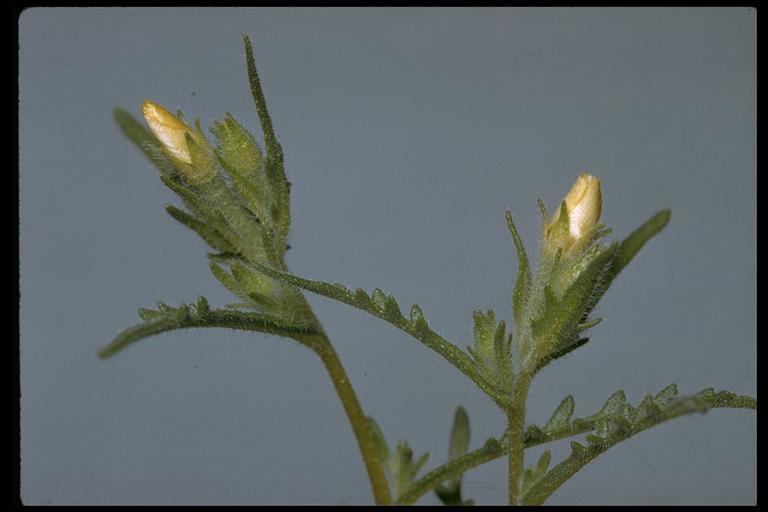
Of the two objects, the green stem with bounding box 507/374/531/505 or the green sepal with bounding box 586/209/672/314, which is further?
the green stem with bounding box 507/374/531/505

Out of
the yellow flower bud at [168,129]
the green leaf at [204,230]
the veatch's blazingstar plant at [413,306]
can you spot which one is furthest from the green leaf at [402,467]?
the yellow flower bud at [168,129]

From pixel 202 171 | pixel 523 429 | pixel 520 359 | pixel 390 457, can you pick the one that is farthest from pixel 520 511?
pixel 202 171

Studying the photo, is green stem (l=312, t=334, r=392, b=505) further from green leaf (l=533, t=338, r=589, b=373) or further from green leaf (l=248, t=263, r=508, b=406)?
green leaf (l=533, t=338, r=589, b=373)

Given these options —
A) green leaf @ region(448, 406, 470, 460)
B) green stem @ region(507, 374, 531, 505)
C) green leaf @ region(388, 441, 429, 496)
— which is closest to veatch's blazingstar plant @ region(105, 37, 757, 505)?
green stem @ region(507, 374, 531, 505)

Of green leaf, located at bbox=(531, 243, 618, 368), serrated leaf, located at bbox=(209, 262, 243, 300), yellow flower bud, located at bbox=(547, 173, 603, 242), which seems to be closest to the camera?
green leaf, located at bbox=(531, 243, 618, 368)

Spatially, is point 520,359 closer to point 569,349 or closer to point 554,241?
point 569,349

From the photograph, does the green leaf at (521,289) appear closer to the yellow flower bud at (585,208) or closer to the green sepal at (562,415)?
the yellow flower bud at (585,208)
